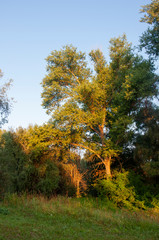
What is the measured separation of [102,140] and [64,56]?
9.54m

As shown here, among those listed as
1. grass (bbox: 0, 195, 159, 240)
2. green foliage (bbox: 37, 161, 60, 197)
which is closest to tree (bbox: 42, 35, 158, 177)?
green foliage (bbox: 37, 161, 60, 197)

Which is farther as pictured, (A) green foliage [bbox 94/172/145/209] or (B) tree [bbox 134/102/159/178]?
(A) green foliage [bbox 94/172/145/209]

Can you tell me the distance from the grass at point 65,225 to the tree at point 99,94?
8935 mm

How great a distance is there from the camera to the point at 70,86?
79.8 feet

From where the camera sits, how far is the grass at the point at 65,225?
7240 mm

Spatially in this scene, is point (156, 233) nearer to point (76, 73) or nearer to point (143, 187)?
point (143, 187)

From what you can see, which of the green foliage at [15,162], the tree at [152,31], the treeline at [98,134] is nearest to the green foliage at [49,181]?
the treeline at [98,134]

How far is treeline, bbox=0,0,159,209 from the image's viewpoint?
17938 millimetres

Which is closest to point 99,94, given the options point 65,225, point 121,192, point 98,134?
point 98,134

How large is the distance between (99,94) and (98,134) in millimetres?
4354

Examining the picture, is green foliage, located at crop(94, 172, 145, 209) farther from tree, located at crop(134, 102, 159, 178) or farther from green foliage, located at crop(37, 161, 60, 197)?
green foliage, located at crop(37, 161, 60, 197)

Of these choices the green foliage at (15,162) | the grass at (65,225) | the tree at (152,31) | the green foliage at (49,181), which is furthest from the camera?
the green foliage at (49,181)

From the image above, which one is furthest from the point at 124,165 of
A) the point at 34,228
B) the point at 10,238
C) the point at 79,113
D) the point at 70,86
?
the point at 10,238

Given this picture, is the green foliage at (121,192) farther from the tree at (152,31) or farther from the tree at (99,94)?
the tree at (152,31)
